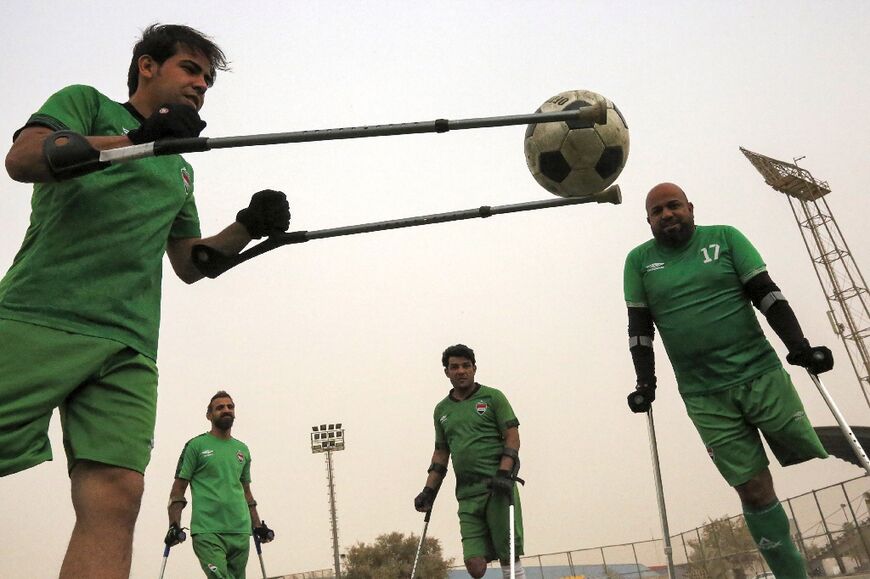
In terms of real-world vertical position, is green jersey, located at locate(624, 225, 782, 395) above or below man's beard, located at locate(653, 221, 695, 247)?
below

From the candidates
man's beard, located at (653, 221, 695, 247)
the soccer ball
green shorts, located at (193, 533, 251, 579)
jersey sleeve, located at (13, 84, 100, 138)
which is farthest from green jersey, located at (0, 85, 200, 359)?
green shorts, located at (193, 533, 251, 579)

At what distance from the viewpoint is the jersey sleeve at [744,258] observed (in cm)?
501

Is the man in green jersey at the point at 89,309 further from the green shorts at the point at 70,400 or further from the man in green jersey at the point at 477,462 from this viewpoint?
the man in green jersey at the point at 477,462

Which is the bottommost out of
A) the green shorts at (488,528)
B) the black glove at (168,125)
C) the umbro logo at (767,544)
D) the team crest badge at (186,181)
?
the umbro logo at (767,544)

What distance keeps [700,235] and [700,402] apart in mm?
1198

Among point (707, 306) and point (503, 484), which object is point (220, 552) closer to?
point (503, 484)

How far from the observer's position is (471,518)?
7441 mm

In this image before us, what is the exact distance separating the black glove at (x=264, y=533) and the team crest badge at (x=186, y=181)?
740 centimetres

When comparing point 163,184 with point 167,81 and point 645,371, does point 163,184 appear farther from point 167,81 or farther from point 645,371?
point 645,371

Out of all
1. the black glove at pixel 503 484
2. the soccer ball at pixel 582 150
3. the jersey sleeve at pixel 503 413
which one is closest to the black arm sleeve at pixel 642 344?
the soccer ball at pixel 582 150

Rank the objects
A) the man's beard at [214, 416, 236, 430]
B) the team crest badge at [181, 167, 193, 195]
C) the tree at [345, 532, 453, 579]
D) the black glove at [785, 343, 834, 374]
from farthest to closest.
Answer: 1. the tree at [345, 532, 453, 579]
2. the man's beard at [214, 416, 236, 430]
3. the black glove at [785, 343, 834, 374]
4. the team crest badge at [181, 167, 193, 195]

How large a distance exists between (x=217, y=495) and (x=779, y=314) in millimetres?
6268

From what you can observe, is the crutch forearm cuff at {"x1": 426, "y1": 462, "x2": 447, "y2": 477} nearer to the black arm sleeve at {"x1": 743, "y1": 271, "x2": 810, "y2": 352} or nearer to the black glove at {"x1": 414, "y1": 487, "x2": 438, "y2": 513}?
the black glove at {"x1": 414, "y1": 487, "x2": 438, "y2": 513}

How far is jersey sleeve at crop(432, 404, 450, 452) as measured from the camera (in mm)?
8008
